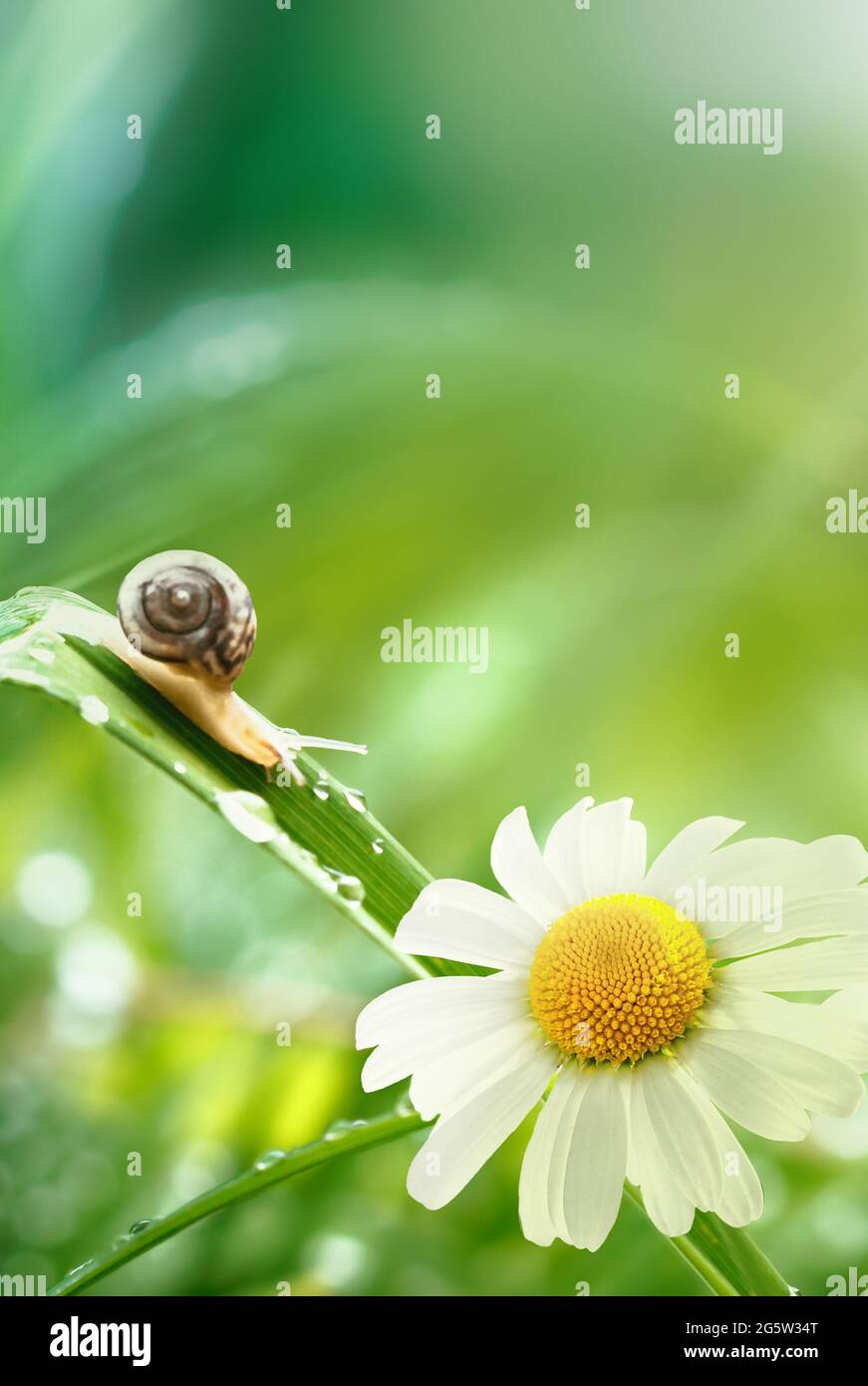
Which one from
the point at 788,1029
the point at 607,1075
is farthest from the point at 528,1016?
the point at 788,1029

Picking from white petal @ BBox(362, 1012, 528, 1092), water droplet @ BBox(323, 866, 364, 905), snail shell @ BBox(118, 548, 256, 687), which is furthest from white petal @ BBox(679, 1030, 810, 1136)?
snail shell @ BBox(118, 548, 256, 687)

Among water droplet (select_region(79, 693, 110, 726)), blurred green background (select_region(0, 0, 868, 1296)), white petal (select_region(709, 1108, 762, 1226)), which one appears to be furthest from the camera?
blurred green background (select_region(0, 0, 868, 1296))

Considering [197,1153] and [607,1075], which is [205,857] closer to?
[197,1153]

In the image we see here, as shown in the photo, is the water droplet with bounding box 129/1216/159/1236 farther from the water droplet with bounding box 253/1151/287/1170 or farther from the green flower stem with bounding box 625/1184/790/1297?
the green flower stem with bounding box 625/1184/790/1297

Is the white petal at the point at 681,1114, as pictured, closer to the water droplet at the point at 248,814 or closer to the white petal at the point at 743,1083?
the white petal at the point at 743,1083

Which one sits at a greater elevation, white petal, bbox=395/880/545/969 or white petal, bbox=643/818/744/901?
white petal, bbox=643/818/744/901

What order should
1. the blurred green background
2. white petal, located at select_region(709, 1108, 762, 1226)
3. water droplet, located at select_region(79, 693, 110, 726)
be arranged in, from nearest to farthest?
water droplet, located at select_region(79, 693, 110, 726)
white petal, located at select_region(709, 1108, 762, 1226)
the blurred green background

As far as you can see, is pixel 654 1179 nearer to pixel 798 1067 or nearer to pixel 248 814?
pixel 798 1067
